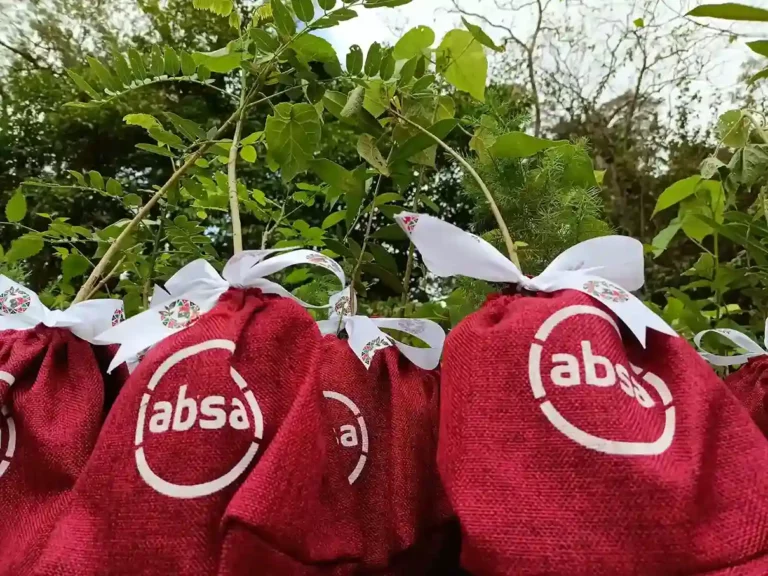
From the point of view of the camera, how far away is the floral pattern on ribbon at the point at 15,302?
1.27ft

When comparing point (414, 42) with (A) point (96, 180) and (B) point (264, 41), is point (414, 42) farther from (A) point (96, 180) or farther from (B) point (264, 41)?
(A) point (96, 180)

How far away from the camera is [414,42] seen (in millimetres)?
482

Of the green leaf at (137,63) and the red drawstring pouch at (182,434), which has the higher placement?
the green leaf at (137,63)

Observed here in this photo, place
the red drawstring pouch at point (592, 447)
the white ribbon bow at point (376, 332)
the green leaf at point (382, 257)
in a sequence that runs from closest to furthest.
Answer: the red drawstring pouch at point (592, 447) → the white ribbon bow at point (376, 332) → the green leaf at point (382, 257)

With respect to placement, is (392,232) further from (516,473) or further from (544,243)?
(516,473)

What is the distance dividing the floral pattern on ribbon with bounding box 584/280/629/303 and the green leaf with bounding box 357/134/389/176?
6.3 inches

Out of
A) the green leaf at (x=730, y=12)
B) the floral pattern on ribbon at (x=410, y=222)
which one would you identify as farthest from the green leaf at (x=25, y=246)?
the green leaf at (x=730, y=12)

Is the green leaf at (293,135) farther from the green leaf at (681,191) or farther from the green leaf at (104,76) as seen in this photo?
the green leaf at (681,191)

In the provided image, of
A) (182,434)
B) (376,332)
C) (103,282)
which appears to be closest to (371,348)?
(376,332)

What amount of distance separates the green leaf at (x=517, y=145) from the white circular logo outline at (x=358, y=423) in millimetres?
194

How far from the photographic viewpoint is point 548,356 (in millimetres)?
295

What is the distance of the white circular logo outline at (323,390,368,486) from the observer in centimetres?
34

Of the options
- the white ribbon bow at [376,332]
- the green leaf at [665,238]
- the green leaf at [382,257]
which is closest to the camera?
the white ribbon bow at [376,332]

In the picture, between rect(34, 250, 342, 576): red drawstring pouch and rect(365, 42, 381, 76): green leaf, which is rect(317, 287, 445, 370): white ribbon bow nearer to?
rect(34, 250, 342, 576): red drawstring pouch
